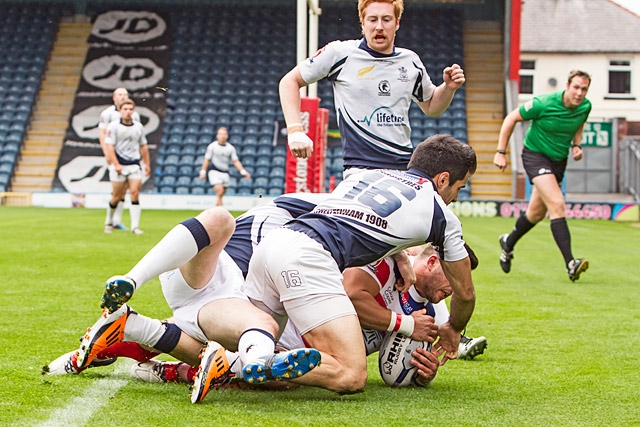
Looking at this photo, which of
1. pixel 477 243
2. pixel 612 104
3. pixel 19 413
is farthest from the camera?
pixel 612 104

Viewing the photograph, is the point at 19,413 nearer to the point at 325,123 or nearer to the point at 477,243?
the point at 477,243

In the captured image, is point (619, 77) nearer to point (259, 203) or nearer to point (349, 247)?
point (259, 203)

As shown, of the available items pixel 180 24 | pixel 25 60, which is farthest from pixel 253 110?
pixel 25 60

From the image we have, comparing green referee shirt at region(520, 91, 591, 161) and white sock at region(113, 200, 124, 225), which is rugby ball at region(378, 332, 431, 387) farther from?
white sock at region(113, 200, 124, 225)

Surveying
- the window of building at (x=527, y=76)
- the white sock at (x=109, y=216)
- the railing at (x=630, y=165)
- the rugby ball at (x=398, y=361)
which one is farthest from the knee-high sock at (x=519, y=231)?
the window of building at (x=527, y=76)

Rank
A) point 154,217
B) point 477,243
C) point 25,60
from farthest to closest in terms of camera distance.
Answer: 1. point 25,60
2. point 154,217
3. point 477,243

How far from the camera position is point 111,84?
29812 mm

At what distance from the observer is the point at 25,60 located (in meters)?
30.3

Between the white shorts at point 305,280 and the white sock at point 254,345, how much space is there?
0.21m

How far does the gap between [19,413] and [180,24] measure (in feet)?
94.9

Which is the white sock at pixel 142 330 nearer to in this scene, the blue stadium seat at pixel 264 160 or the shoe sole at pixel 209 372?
the shoe sole at pixel 209 372

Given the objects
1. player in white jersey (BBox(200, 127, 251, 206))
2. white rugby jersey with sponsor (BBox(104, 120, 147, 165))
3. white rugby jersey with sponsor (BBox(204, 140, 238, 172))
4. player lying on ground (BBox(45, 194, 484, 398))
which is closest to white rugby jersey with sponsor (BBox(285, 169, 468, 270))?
player lying on ground (BBox(45, 194, 484, 398))

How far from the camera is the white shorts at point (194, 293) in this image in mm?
4285

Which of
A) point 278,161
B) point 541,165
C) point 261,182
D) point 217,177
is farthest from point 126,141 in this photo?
point 278,161
